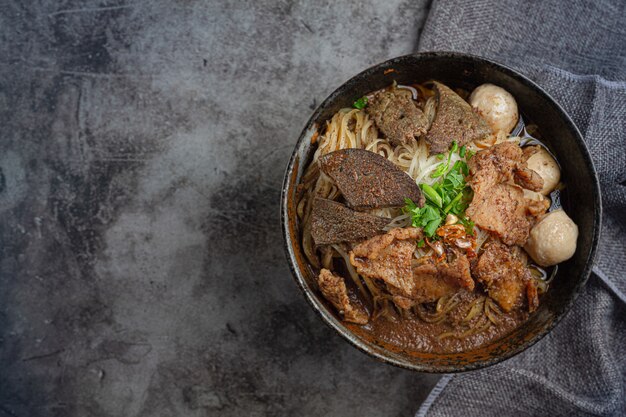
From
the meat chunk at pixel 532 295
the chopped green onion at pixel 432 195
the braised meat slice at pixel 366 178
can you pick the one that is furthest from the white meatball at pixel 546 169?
the braised meat slice at pixel 366 178

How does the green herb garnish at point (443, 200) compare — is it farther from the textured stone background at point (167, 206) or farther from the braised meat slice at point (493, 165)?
the textured stone background at point (167, 206)

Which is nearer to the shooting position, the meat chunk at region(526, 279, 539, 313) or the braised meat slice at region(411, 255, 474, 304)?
the braised meat slice at region(411, 255, 474, 304)

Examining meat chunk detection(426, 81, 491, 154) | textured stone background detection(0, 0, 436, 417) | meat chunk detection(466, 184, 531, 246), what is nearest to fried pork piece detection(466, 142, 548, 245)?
meat chunk detection(466, 184, 531, 246)

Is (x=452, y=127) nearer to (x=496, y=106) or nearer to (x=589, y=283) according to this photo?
(x=496, y=106)

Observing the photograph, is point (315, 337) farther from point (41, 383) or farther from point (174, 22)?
point (174, 22)

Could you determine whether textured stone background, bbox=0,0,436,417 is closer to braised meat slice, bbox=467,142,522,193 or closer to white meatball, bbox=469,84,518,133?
white meatball, bbox=469,84,518,133

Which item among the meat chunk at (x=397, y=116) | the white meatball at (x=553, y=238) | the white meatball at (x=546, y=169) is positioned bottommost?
the white meatball at (x=553, y=238)

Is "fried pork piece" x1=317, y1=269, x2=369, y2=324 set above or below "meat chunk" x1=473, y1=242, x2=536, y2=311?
below
